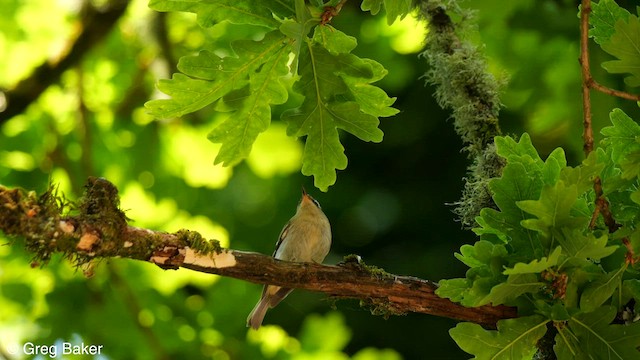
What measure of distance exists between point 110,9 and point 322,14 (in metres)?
3.95

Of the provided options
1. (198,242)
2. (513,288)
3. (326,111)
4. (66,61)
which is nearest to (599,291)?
(513,288)

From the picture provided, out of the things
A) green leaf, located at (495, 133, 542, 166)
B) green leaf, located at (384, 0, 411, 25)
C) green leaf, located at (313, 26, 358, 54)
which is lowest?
green leaf, located at (495, 133, 542, 166)

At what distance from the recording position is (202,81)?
3.15m

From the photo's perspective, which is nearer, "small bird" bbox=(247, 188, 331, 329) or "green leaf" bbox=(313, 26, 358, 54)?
"green leaf" bbox=(313, 26, 358, 54)

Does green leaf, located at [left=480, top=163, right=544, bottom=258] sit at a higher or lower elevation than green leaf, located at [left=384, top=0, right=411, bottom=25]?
lower

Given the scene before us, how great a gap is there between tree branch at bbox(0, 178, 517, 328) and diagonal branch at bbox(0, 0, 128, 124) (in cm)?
368

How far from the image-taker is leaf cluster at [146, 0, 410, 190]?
305cm

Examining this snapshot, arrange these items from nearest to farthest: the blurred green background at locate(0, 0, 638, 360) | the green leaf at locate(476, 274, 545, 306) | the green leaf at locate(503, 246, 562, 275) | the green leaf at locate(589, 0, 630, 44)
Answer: the green leaf at locate(503, 246, 562, 275) → the green leaf at locate(476, 274, 545, 306) → the green leaf at locate(589, 0, 630, 44) → the blurred green background at locate(0, 0, 638, 360)

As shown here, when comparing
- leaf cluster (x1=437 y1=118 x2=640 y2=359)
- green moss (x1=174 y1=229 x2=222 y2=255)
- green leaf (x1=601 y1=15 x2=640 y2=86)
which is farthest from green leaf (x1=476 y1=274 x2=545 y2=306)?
green moss (x1=174 y1=229 x2=222 y2=255)

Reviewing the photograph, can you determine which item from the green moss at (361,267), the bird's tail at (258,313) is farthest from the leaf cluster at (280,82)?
the bird's tail at (258,313)

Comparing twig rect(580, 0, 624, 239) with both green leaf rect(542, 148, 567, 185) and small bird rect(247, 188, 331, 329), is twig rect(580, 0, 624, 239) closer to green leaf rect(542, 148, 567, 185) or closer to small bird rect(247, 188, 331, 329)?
green leaf rect(542, 148, 567, 185)

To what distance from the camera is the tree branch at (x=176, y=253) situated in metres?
2.46

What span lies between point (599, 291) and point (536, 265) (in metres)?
0.36

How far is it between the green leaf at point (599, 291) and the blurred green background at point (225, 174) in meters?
2.34
